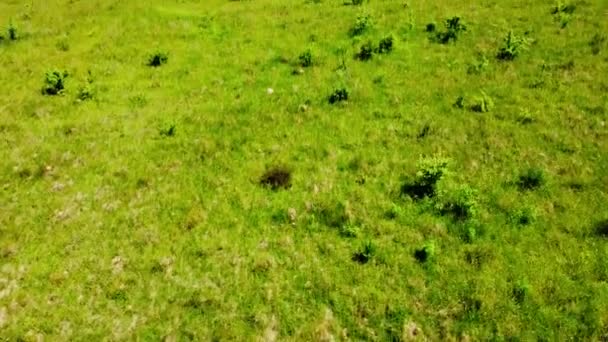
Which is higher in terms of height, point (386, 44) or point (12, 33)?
point (386, 44)

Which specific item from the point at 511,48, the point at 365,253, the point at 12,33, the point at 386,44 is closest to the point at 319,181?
the point at 365,253

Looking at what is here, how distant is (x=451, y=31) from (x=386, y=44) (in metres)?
3.05

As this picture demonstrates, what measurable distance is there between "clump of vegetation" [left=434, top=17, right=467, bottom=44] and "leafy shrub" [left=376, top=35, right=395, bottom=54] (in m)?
2.21

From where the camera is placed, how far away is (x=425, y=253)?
1777 cm

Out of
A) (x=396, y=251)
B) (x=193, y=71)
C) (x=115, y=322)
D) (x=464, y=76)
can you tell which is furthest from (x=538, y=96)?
(x=115, y=322)

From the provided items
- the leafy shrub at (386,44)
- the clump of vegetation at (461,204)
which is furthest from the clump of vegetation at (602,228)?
the leafy shrub at (386,44)

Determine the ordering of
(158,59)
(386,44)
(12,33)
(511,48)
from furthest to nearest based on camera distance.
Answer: (12,33), (158,59), (386,44), (511,48)

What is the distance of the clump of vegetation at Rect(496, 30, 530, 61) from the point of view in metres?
26.6

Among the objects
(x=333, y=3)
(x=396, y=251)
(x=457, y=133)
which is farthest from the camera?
(x=333, y=3)

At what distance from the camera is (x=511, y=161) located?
817 inches

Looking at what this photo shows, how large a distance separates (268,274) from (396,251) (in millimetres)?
3700

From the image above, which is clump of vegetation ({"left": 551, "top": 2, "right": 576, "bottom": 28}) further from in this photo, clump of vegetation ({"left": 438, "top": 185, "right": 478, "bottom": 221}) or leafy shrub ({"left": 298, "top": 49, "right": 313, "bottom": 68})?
clump of vegetation ({"left": 438, "top": 185, "right": 478, "bottom": 221})

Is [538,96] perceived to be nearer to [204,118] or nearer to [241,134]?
[241,134]

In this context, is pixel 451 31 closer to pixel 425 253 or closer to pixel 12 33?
pixel 425 253
